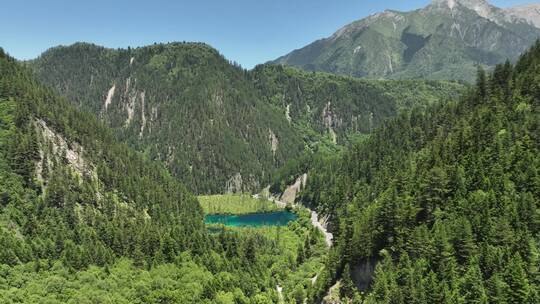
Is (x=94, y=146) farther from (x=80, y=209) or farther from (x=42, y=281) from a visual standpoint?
(x=42, y=281)

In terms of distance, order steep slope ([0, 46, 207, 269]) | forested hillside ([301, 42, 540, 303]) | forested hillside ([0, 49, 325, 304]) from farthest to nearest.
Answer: steep slope ([0, 46, 207, 269]) < forested hillside ([0, 49, 325, 304]) < forested hillside ([301, 42, 540, 303])

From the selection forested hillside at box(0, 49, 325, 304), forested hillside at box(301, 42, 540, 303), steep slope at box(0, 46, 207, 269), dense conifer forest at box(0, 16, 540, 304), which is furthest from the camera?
steep slope at box(0, 46, 207, 269)

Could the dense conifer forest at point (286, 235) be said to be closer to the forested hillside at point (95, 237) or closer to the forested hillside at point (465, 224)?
the forested hillside at point (465, 224)

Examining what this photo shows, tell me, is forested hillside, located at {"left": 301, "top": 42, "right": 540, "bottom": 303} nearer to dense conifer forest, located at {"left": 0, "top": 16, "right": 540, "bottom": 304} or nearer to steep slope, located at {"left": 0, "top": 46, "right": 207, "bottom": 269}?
dense conifer forest, located at {"left": 0, "top": 16, "right": 540, "bottom": 304}

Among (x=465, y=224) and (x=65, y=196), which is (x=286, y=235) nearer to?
(x=65, y=196)

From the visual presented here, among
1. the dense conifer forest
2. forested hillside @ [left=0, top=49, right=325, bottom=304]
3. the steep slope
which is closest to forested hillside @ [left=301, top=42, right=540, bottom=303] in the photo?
the dense conifer forest

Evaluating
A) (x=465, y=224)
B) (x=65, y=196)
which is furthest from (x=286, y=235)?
(x=465, y=224)
